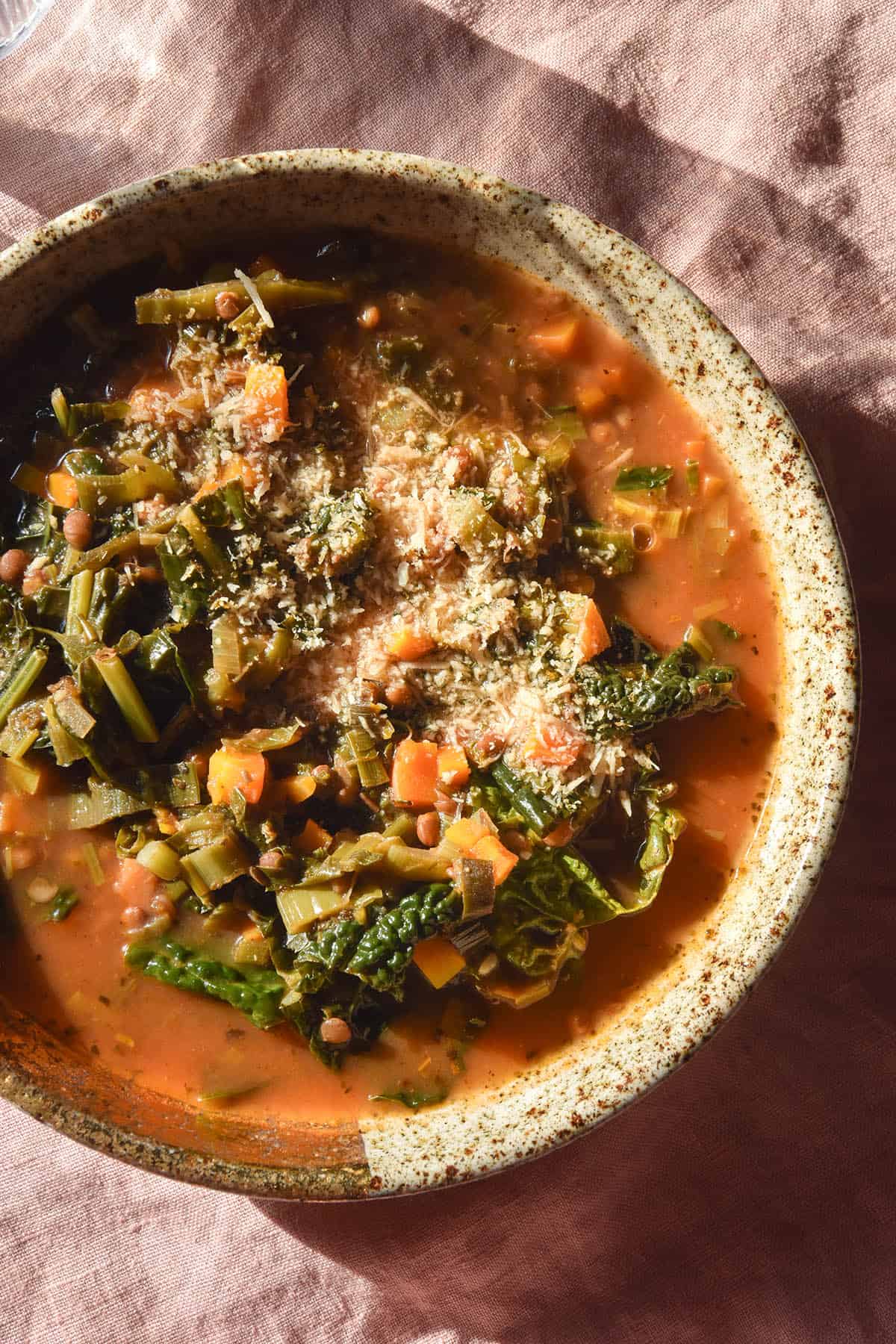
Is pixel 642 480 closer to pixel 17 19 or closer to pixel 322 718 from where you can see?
pixel 322 718

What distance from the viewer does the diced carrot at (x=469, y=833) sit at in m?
3.39

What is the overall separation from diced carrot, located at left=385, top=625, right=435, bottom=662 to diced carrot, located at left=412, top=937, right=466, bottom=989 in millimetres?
831

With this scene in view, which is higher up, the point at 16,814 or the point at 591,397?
the point at 591,397

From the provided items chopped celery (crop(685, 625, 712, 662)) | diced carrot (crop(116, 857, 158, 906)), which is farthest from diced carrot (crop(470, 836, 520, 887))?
diced carrot (crop(116, 857, 158, 906))

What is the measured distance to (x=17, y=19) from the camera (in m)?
3.97

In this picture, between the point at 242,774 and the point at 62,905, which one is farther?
the point at 62,905

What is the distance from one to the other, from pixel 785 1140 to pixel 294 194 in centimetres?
339

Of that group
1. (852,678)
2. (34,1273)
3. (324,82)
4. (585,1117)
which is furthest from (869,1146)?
(324,82)

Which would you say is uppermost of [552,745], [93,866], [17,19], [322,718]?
[17,19]

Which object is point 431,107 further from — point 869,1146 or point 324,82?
point 869,1146

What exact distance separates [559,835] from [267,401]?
60.8 inches

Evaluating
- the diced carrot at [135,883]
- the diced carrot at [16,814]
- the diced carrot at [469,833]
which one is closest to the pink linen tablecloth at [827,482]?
the diced carrot at [135,883]

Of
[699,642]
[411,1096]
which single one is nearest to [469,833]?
[411,1096]

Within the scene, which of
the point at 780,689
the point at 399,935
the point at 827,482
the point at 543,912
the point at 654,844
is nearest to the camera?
the point at 399,935
